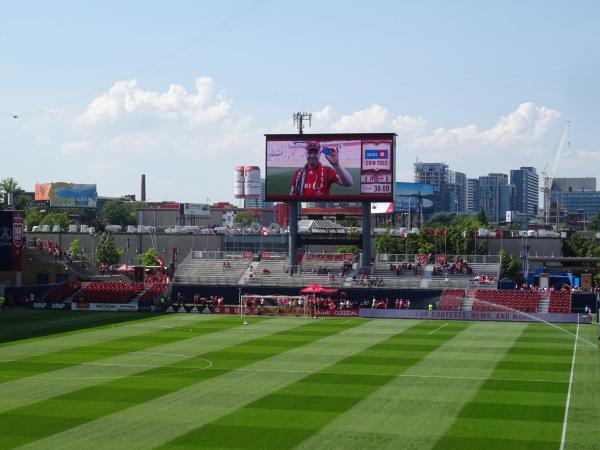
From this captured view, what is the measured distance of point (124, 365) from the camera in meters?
48.2

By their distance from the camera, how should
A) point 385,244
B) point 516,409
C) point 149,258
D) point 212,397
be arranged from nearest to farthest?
point 516,409
point 212,397
point 149,258
point 385,244

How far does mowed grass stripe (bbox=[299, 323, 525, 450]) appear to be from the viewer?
3134cm

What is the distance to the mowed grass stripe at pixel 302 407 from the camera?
1236 inches

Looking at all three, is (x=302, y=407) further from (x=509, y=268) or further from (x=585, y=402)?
(x=509, y=268)

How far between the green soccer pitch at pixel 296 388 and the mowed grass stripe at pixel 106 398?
0.25ft

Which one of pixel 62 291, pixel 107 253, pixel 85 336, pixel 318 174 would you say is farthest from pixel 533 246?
pixel 85 336

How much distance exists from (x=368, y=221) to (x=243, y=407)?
5454 centimetres

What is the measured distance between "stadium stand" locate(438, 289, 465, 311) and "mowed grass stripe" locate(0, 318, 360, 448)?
93.2ft

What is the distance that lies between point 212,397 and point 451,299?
48.1 metres

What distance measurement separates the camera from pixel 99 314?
267ft

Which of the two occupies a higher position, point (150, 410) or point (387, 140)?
point (387, 140)

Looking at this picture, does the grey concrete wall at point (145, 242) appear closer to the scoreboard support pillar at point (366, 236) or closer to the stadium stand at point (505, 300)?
the scoreboard support pillar at point (366, 236)

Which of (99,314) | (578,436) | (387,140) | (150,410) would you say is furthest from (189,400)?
(387,140)

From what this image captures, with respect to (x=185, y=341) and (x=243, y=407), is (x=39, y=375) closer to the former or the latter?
(x=243, y=407)
